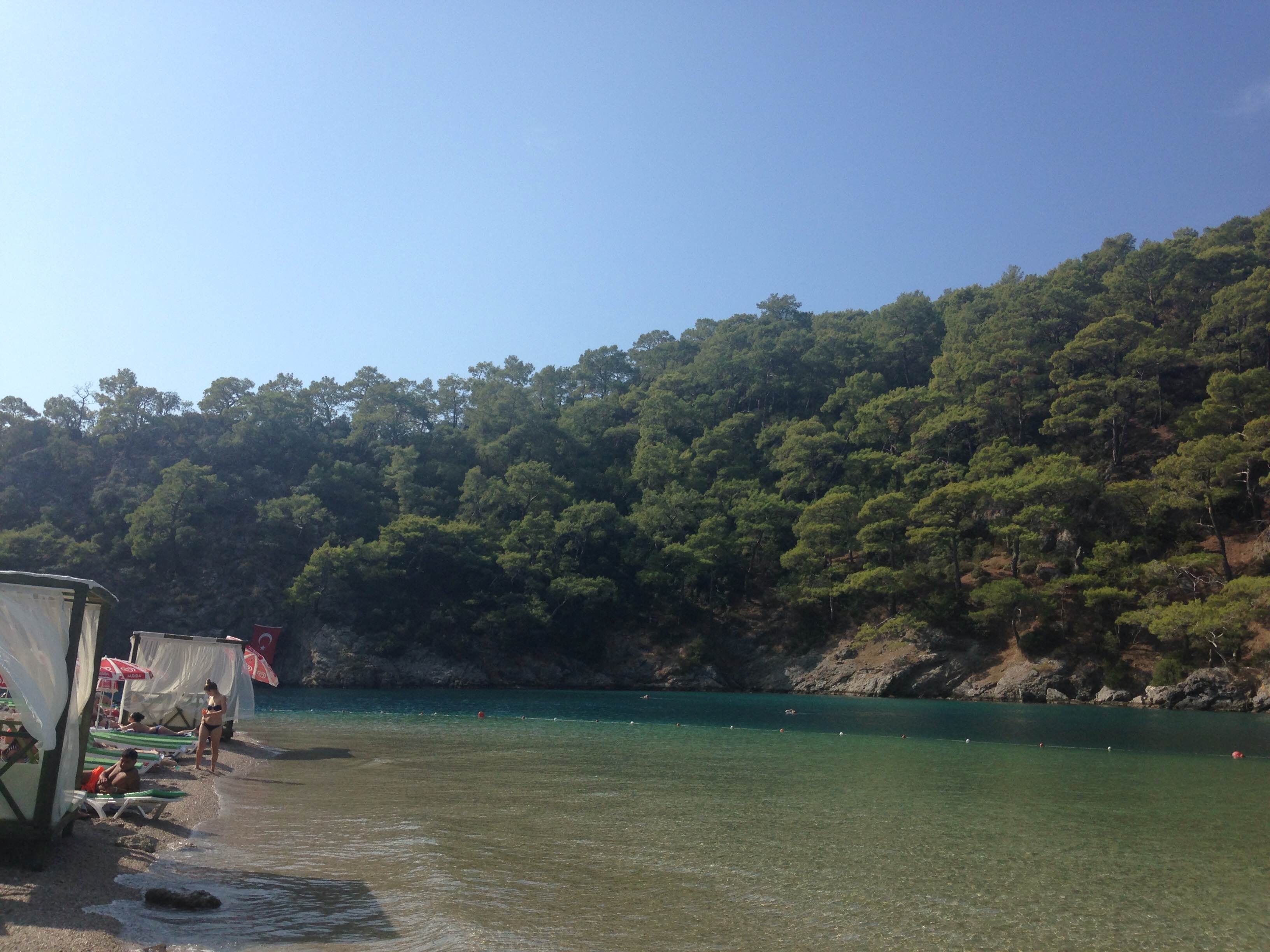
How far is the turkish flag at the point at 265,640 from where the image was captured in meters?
54.6

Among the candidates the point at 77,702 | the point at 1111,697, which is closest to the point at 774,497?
the point at 1111,697

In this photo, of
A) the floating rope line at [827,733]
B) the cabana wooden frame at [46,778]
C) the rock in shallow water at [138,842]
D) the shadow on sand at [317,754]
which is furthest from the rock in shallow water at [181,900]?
the floating rope line at [827,733]

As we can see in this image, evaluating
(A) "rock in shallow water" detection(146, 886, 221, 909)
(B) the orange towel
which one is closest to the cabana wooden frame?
(A) "rock in shallow water" detection(146, 886, 221, 909)

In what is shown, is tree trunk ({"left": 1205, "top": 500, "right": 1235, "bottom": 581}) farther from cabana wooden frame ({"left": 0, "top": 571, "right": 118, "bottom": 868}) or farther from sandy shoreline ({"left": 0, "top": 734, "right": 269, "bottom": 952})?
cabana wooden frame ({"left": 0, "top": 571, "right": 118, "bottom": 868})

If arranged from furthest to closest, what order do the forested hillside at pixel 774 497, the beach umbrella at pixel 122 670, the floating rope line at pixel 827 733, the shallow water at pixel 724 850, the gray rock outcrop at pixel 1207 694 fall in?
the forested hillside at pixel 774 497
the gray rock outcrop at pixel 1207 694
the floating rope line at pixel 827 733
the beach umbrella at pixel 122 670
the shallow water at pixel 724 850

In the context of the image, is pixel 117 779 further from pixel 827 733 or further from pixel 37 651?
pixel 827 733

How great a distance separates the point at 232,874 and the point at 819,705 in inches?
1450

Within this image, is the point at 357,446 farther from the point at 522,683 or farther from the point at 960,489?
the point at 960,489

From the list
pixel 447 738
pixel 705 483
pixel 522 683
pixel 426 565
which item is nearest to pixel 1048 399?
pixel 705 483

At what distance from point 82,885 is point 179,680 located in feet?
45.9

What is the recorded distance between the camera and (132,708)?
20.2 metres

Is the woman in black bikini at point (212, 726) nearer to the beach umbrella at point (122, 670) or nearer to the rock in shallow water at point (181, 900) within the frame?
the beach umbrella at point (122, 670)

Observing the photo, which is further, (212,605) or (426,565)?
(426,565)

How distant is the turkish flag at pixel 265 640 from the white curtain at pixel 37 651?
166 feet
